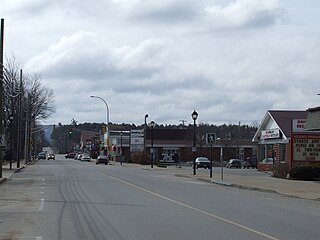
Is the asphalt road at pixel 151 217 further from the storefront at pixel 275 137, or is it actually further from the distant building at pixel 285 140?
the storefront at pixel 275 137

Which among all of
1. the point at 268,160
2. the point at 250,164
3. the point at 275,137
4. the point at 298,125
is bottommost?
the point at 250,164

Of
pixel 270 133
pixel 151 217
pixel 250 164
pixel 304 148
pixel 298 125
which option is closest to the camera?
pixel 151 217

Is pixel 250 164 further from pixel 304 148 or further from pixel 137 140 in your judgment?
pixel 304 148

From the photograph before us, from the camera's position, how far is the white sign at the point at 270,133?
57.2 m

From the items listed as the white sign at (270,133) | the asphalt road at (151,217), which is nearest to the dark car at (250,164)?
the white sign at (270,133)

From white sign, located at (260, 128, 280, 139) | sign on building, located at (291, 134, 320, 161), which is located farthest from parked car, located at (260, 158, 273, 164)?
sign on building, located at (291, 134, 320, 161)

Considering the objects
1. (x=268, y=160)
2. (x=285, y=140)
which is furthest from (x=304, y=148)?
(x=268, y=160)

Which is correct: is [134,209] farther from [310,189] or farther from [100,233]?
[310,189]

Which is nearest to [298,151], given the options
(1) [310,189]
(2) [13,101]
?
(1) [310,189]

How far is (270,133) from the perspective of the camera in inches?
2329

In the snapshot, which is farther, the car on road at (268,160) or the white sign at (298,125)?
the car on road at (268,160)

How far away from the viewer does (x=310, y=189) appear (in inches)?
1181

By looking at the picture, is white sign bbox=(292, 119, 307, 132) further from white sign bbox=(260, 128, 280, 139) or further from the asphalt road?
the asphalt road

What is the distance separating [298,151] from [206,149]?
7869 centimetres
